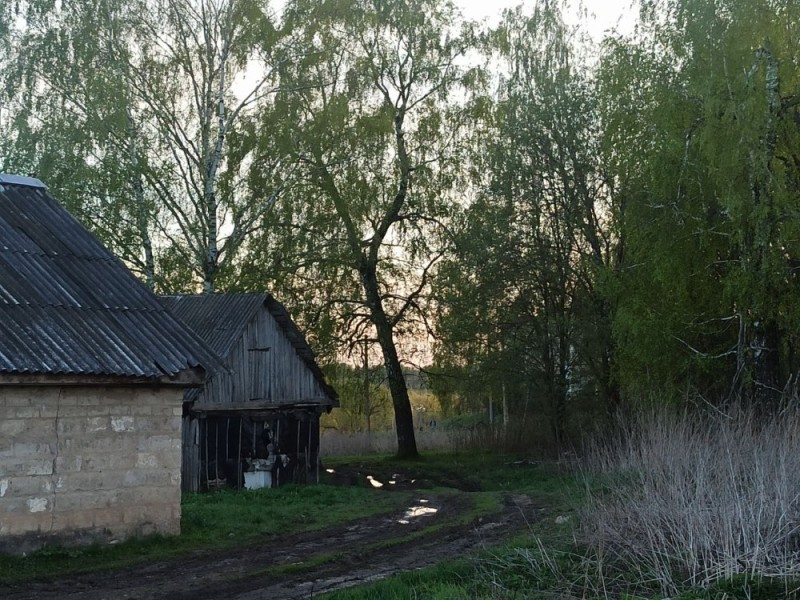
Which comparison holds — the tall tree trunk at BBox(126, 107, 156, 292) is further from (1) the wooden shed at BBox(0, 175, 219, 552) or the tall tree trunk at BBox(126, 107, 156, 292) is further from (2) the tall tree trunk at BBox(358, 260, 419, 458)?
(1) the wooden shed at BBox(0, 175, 219, 552)

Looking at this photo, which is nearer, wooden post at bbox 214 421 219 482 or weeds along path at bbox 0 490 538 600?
weeds along path at bbox 0 490 538 600

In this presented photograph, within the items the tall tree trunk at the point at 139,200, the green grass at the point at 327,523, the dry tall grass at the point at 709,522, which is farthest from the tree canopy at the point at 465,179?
the dry tall grass at the point at 709,522

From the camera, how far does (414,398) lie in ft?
207

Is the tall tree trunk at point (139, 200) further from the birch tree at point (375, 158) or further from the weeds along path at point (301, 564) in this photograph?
the weeds along path at point (301, 564)

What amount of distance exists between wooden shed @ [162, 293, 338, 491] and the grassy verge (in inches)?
43.4

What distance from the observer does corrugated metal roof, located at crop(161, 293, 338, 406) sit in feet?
72.8

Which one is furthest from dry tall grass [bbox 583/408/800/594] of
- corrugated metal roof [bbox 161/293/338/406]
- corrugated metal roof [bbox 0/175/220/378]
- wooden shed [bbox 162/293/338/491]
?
corrugated metal roof [bbox 161/293/338/406]

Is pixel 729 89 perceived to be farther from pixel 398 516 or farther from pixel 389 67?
pixel 389 67

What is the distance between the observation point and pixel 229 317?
2272 cm

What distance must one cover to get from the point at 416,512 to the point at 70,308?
294 inches

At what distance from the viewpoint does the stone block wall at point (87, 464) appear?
12188mm

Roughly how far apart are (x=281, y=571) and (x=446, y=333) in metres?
18.7

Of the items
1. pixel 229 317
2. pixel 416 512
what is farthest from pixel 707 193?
pixel 229 317

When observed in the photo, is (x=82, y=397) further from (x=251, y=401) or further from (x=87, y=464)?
(x=251, y=401)
